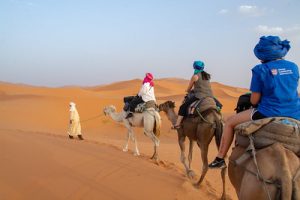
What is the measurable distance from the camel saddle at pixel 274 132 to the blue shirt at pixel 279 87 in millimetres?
123

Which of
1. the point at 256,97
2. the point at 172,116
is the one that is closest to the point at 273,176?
the point at 256,97

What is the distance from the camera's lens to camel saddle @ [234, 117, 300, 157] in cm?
414

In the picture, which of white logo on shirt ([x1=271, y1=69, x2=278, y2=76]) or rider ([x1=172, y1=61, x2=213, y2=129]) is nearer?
white logo on shirt ([x1=271, y1=69, x2=278, y2=76])

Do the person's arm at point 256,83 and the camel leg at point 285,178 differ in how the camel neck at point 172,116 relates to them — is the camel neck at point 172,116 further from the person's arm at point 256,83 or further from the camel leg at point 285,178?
the camel leg at point 285,178

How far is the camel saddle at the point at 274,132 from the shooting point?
4137 millimetres

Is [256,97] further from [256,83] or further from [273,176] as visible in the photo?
[273,176]

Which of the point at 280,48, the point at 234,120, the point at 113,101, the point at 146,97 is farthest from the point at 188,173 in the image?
the point at 113,101

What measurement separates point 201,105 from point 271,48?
4.55m

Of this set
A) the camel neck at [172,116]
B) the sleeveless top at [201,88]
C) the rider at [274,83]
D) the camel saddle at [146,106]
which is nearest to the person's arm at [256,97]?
the rider at [274,83]

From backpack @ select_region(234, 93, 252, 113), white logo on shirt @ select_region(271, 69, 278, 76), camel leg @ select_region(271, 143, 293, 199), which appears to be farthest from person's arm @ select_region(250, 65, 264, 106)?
camel leg @ select_region(271, 143, 293, 199)

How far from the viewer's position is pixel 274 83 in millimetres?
4293

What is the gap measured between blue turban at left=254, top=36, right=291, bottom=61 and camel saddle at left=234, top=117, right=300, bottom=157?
80 centimetres

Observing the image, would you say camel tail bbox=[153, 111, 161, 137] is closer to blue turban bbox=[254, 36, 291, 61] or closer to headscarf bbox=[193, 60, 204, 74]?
headscarf bbox=[193, 60, 204, 74]

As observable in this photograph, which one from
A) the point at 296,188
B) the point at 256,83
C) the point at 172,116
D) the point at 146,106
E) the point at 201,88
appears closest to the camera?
the point at 296,188
